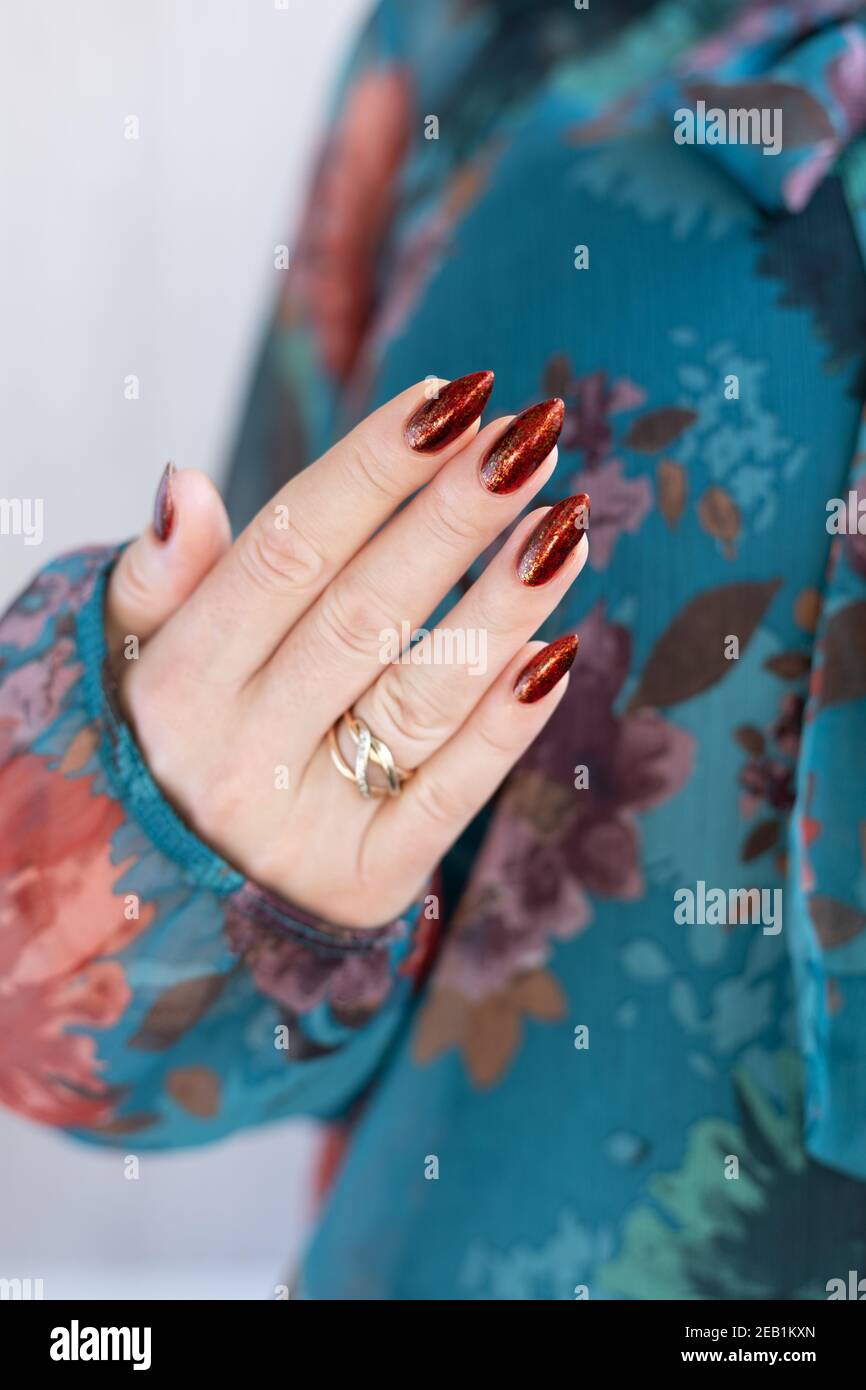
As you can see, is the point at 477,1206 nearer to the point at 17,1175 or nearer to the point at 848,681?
the point at 848,681

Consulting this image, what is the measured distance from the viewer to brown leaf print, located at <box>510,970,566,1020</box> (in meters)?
0.37

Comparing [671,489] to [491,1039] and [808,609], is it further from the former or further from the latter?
[491,1039]

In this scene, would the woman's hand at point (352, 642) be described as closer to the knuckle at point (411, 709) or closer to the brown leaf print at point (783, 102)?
the knuckle at point (411, 709)

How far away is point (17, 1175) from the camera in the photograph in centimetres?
61

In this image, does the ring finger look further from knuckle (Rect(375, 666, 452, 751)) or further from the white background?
the white background

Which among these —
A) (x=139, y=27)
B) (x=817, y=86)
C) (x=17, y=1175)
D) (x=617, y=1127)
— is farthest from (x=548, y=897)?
(x=139, y=27)

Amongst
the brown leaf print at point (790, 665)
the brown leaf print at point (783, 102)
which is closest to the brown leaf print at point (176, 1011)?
the brown leaf print at point (790, 665)

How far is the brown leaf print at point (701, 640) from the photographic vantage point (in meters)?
0.35

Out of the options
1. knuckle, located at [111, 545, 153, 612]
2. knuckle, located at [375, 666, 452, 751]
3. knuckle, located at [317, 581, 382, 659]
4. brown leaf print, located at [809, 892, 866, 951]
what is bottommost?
brown leaf print, located at [809, 892, 866, 951]

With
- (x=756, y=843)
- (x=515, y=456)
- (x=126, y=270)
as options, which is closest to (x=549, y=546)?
(x=515, y=456)

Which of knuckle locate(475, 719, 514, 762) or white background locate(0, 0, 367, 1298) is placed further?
white background locate(0, 0, 367, 1298)

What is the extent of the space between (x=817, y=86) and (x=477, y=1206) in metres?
0.40

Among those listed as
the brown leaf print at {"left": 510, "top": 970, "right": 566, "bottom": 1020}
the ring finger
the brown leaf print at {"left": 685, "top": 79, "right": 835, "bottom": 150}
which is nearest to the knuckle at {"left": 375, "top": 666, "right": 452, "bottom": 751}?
the ring finger

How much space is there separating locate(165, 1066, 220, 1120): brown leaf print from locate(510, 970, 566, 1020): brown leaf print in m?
0.11
